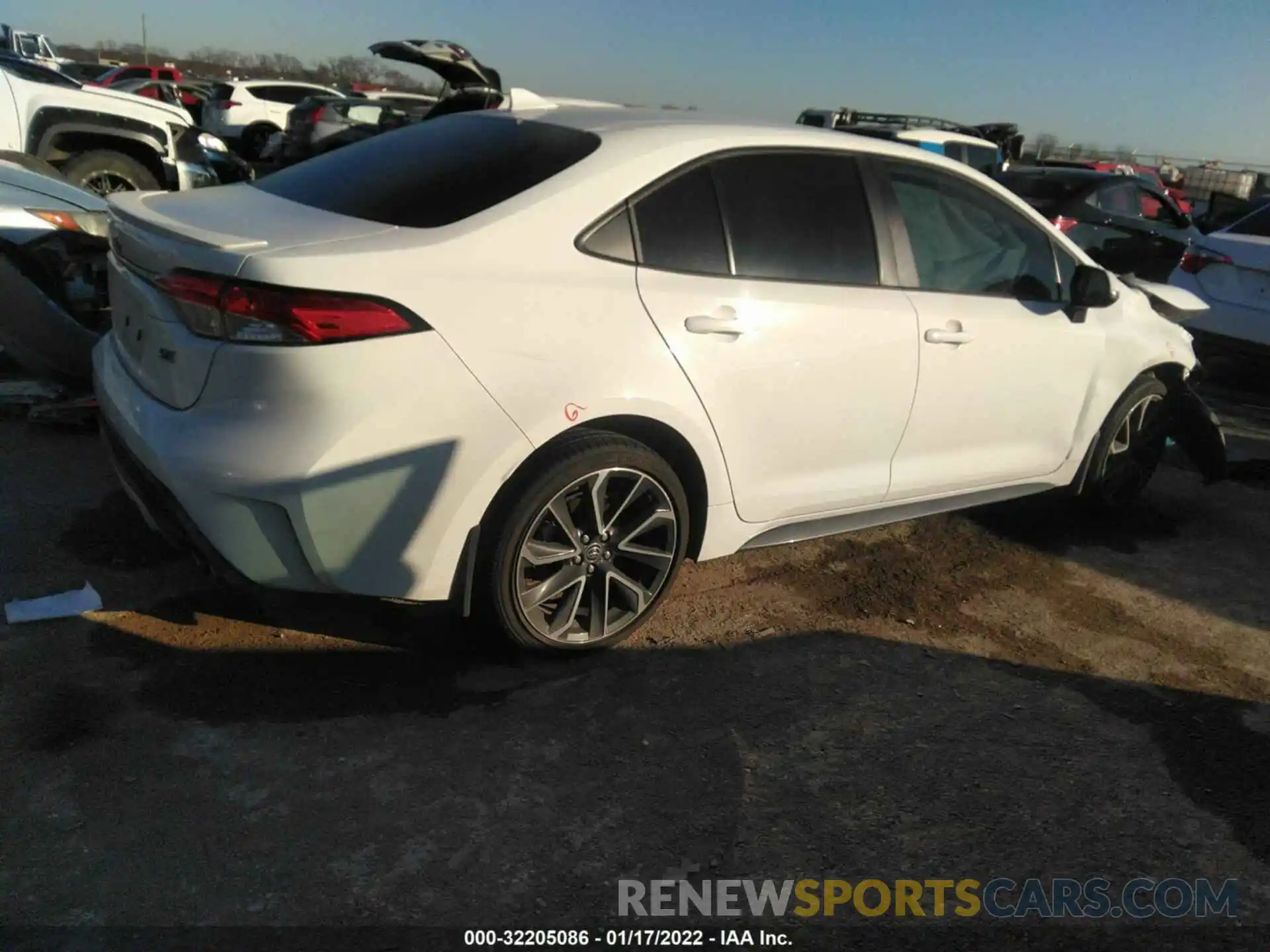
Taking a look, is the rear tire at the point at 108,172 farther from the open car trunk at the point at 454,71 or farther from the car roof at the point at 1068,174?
the car roof at the point at 1068,174

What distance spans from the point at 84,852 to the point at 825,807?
1.82 m

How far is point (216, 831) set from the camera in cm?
239

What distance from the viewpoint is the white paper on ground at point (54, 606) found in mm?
3221

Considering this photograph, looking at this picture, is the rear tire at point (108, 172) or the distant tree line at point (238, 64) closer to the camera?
the rear tire at point (108, 172)

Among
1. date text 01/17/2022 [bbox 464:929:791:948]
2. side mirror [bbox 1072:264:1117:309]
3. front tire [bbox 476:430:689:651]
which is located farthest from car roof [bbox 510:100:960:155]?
date text 01/17/2022 [bbox 464:929:791:948]

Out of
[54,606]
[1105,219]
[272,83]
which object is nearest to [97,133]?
[54,606]

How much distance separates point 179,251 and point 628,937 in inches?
83.0

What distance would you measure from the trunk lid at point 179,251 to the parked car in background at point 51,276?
1.76m

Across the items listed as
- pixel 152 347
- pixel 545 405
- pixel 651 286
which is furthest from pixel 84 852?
pixel 651 286

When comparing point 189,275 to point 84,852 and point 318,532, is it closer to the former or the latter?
point 318,532

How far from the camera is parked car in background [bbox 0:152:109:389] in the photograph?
470 cm

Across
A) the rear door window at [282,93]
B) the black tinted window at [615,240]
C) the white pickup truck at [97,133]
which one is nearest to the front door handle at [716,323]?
the black tinted window at [615,240]

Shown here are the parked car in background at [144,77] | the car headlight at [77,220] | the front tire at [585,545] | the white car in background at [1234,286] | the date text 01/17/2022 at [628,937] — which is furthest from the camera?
the parked car in background at [144,77]

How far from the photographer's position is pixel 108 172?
27.7 feet
